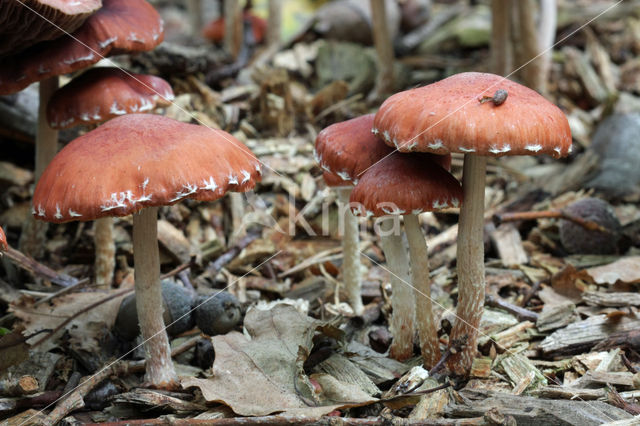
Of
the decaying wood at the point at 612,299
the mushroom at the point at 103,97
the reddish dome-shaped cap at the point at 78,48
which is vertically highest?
the reddish dome-shaped cap at the point at 78,48

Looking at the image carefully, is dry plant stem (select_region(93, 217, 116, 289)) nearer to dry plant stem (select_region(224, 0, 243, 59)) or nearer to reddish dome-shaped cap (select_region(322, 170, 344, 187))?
reddish dome-shaped cap (select_region(322, 170, 344, 187))

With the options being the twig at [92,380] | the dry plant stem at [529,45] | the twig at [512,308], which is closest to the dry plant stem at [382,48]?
the dry plant stem at [529,45]

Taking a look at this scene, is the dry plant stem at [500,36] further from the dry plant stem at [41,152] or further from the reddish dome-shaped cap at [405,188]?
the dry plant stem at [41,152]

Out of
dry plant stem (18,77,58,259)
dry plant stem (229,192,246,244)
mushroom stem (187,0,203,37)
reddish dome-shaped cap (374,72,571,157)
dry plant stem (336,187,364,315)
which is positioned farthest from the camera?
mushroom stem (187,0,203,37)

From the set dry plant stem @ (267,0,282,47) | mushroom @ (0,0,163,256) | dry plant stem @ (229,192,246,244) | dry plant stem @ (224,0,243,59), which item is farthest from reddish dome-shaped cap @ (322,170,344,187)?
dry plant stem @ (267,0,282,47)

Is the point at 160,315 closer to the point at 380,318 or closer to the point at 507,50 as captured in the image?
the point at 380,318

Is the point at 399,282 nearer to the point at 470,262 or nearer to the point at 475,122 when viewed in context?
the point at 470,262

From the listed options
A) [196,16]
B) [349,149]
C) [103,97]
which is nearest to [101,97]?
[103,97]
